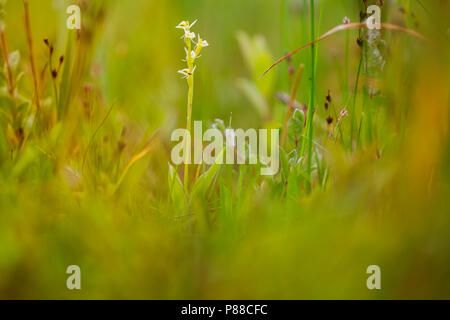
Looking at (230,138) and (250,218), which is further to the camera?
(230,138)

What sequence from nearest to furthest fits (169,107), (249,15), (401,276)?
(401,276)
(169,107)
(249,15)

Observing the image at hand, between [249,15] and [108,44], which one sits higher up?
[249,15]

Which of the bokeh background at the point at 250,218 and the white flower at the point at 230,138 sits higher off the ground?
the white flower at the point at 230,138

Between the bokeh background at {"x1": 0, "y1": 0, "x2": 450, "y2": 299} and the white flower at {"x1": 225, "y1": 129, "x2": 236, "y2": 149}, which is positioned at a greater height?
the white flower at {"x1": 225, "y1": 129, "x2": 236, "y2": 149}

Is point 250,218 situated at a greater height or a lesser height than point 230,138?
lesser

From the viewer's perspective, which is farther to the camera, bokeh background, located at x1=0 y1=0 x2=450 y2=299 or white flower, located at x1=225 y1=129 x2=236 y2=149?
white flower, located at x1=225 y1=129 x2=236 y2=149

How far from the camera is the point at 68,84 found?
1.22 meters

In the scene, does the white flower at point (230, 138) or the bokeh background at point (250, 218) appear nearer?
the bokeh background at point (250, 218)

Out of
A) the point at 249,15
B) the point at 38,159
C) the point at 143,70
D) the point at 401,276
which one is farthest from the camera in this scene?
the point at 249,15

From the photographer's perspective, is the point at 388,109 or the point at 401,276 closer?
the point at 401,276

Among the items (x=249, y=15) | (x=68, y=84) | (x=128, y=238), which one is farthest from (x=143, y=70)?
(x=128, y=238)

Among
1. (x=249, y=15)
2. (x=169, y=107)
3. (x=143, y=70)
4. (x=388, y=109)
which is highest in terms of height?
(x=249, y=15)
